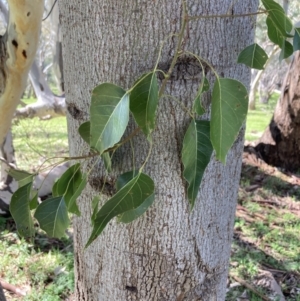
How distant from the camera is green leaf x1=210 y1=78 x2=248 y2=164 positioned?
509 mm

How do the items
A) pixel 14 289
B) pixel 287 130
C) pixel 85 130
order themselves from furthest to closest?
pixel 287 130
pixel 14 289
pixel 85 130

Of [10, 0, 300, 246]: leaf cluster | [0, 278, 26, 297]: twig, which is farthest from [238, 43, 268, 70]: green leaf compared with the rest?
[0, 278, 26, 297]: twig

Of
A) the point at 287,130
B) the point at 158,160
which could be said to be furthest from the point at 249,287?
the point at 287,130

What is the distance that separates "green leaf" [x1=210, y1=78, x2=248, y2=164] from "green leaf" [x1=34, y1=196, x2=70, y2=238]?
0.97ft

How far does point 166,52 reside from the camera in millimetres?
597

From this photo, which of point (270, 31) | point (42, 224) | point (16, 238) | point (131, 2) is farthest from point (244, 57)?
point (16, 238)

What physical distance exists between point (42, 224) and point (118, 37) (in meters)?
0.35

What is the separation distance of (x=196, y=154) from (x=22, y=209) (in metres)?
0.34

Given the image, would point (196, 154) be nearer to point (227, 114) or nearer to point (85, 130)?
point (227, 114)

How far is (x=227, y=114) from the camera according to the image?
51cm

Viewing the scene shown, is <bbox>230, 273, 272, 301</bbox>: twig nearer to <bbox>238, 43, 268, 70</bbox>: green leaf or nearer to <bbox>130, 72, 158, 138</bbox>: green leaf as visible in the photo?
<bbox>238, 43, 268, 70</bbox>: green leaf

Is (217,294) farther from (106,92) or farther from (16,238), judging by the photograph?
(16,238)

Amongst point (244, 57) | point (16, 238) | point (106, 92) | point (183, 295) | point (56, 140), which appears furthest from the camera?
point (56, 140)

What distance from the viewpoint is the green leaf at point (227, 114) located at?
51cm
